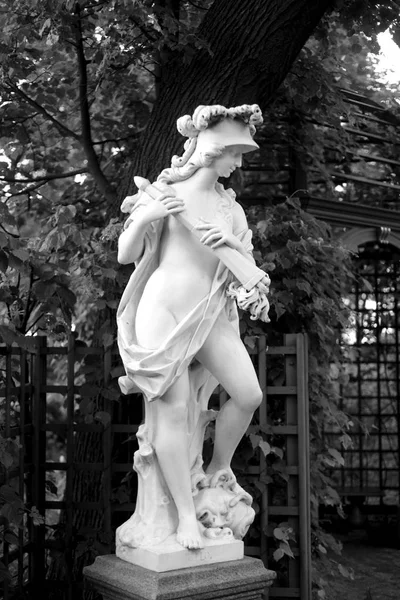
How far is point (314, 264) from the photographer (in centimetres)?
462

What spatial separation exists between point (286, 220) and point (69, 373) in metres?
1.77

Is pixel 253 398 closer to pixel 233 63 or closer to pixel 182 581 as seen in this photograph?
pixel 182 581

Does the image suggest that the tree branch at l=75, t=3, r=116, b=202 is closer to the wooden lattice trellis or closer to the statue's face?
the wooden lattice trellis

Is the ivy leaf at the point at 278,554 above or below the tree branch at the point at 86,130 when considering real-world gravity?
below

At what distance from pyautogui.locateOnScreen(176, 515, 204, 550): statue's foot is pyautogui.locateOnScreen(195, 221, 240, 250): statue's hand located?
105 centimetres

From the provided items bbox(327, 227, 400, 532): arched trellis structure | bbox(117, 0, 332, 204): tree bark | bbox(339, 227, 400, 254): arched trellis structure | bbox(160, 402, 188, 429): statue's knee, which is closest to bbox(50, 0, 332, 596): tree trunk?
bbox(117, 0, 332, 204): tree bark

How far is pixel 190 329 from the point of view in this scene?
284 centimetres

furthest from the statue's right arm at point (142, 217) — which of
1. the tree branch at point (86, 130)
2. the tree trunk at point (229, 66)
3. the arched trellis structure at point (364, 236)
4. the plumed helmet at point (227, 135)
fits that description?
the arched trellis structure at point (364, 236)

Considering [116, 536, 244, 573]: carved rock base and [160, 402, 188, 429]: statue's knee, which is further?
[160, 402, 188, 429]: statue's knee

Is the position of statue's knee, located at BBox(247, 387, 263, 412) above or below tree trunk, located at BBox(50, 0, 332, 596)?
below

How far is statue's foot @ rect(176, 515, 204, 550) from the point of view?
2.73 metres

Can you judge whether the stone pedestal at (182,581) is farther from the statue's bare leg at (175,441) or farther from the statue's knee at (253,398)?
the statue's knee at (253,398)

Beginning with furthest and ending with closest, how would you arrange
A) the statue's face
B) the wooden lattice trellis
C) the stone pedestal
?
the wooden lattice trellis < the statue's face < the stone pedestal

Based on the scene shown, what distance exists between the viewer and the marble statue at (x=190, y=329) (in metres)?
2.79
